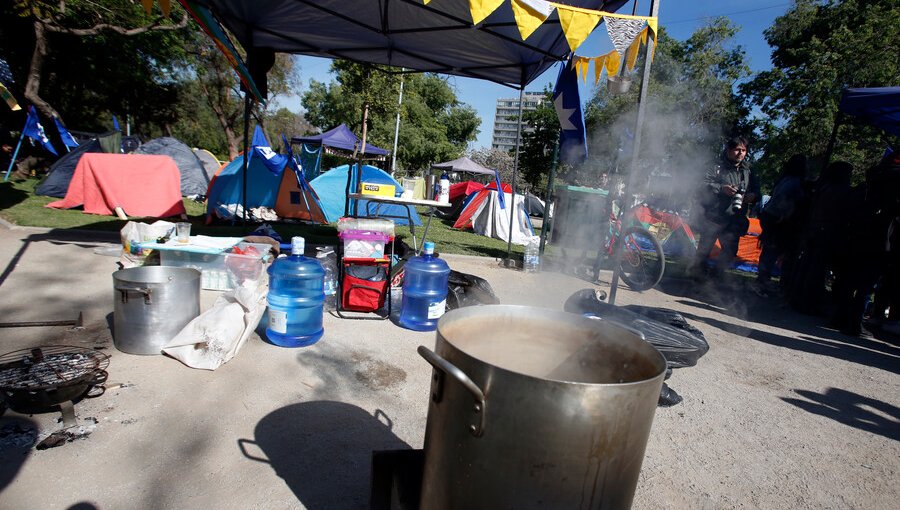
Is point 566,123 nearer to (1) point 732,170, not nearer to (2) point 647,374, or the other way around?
(1) point 732,170

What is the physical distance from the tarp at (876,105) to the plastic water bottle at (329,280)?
7943 mm

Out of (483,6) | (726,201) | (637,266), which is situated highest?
(483,6)

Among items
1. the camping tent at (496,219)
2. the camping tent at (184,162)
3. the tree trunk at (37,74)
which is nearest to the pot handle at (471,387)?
the camping tent at (496,219)

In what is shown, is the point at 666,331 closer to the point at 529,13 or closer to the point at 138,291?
the point at 529,13

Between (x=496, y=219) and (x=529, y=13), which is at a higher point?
(x=529, y=13)

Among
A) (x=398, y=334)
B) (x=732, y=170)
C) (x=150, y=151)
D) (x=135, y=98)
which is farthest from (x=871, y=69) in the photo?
(x=135, y=98)

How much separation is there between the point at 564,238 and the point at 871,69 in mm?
17071

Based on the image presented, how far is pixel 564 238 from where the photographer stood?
9695 millimetres

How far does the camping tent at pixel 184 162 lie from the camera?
41.4 feet

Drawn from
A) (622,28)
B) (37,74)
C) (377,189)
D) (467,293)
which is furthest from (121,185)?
Answer: (622,28)

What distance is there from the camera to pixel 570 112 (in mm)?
Result: 5734

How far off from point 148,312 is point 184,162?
12.5 metres

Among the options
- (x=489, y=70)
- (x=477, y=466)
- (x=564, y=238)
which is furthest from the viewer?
(x=564, y=238)

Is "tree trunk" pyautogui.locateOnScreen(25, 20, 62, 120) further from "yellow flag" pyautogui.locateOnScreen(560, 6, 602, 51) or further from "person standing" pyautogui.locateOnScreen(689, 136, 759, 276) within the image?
"person standing" pyautogui.locateOnScreen(689, 136, 759, 276)
